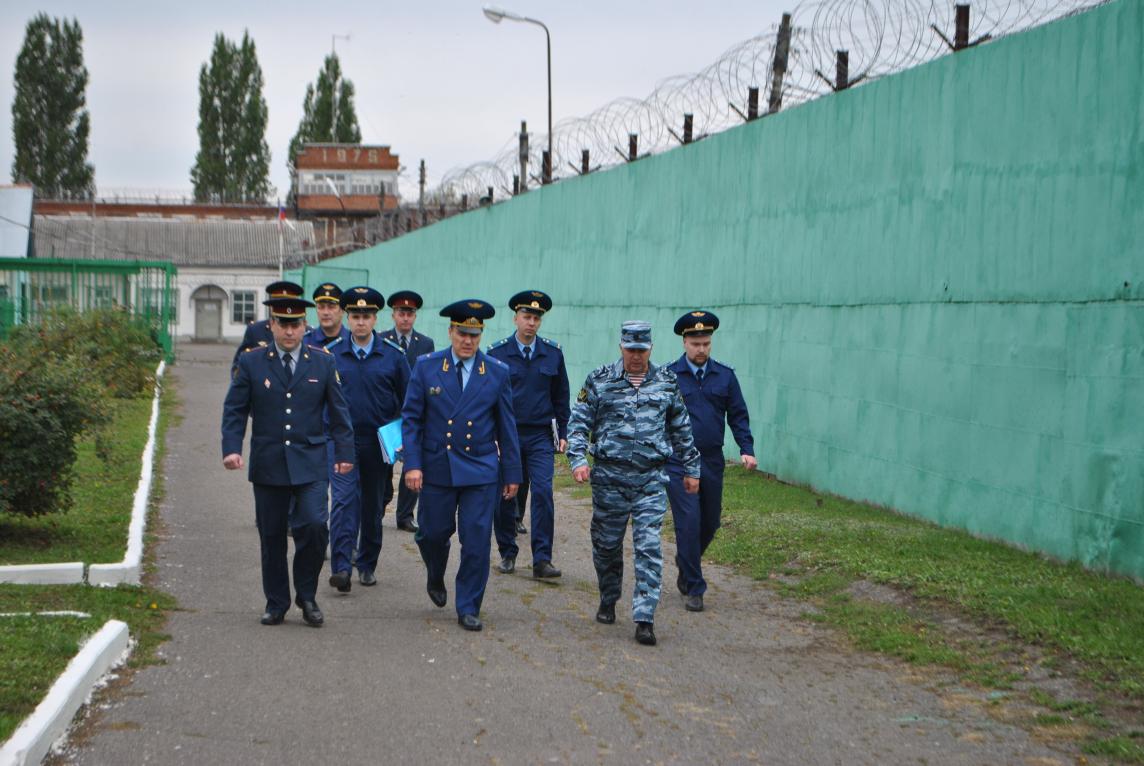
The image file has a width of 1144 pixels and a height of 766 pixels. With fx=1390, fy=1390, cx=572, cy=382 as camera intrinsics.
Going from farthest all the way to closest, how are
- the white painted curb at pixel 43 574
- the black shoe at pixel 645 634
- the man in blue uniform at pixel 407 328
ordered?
the man in blue uniform at pixel 407 328 < the white painted curb at pixel 43 574 < the black shoe at pixel 645 634

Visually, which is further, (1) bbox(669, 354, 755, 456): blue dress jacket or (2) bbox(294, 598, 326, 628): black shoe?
(1) bbox(669, 354, 755, 456): blue dress jacket

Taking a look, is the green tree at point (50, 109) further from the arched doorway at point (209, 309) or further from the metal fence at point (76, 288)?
the metal fence at point (76, 288)

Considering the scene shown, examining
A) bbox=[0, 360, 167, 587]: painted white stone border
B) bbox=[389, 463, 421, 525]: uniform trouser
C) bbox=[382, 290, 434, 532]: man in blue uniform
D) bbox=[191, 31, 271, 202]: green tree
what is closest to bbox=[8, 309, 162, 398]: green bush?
bbox=[389, 463, 421, 525]: uniform trouser

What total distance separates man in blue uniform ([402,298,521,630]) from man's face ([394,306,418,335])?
267 cm

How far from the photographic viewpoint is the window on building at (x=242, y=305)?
6994cm

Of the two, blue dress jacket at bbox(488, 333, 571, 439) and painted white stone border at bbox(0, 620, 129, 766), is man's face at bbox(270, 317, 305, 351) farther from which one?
blue dress jacket at bbox(488, 333, 571, 439)

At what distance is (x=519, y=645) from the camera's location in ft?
24.3

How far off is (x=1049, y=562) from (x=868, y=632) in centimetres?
171

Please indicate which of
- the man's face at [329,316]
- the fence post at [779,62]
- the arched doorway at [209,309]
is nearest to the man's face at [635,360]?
the man's face at [329,316]

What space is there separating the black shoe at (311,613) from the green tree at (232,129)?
72.3 m

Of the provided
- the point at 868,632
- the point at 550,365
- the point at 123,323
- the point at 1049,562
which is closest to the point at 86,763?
the point at 868,632

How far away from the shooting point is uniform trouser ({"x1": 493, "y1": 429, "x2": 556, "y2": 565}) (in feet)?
31.6

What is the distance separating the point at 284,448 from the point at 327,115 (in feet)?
250

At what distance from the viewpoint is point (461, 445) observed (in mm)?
8031
